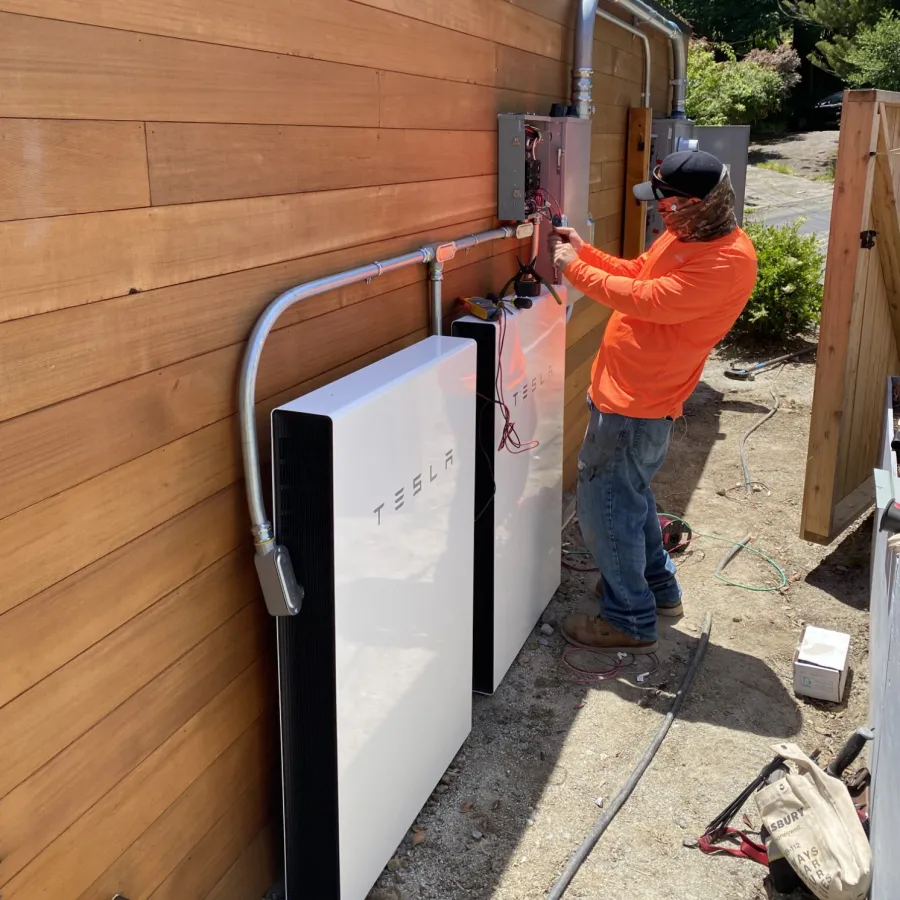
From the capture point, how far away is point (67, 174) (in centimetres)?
150

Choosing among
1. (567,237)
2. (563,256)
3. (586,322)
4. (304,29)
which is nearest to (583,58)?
(567,237)

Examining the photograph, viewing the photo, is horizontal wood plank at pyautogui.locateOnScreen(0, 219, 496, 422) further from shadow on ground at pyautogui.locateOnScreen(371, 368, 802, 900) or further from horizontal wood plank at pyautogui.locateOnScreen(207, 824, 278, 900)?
shadow on ground at pyautogui.locateOnScreen(371, 368, 802, 900)

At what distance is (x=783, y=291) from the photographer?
8289 millimetres

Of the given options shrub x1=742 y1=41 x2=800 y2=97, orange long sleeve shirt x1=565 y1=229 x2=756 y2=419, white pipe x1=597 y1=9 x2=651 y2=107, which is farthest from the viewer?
shrub x1=742 y1=41 x2=800 y2=97

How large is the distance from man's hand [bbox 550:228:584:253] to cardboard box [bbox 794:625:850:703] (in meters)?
1.72

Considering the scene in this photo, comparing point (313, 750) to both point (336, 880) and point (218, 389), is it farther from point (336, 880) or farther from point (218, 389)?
point (218, 389)

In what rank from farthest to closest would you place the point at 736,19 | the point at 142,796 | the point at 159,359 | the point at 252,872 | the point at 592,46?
the point at 736,19 → the point at 592,46 → the point at 252,872 → the point at 142,796 → the point at 159,359

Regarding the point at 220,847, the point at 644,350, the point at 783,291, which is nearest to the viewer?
the point at 220,847

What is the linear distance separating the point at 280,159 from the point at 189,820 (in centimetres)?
146

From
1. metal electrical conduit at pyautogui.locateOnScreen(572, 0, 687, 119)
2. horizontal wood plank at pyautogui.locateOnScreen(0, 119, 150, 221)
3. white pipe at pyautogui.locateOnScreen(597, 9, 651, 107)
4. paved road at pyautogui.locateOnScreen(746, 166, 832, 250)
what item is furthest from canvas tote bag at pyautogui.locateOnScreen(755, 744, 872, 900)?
paved road at pyautogui.locateOnScreen(746, 166, 832, 250)

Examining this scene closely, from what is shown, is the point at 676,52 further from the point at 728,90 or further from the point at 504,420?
the point at 728,90

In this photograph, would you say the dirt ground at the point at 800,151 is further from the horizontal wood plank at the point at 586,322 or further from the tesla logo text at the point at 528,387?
the tesla logo text at the point at 528,387

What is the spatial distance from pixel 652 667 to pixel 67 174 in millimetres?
2822

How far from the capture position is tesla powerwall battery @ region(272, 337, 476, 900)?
2.02 meters
